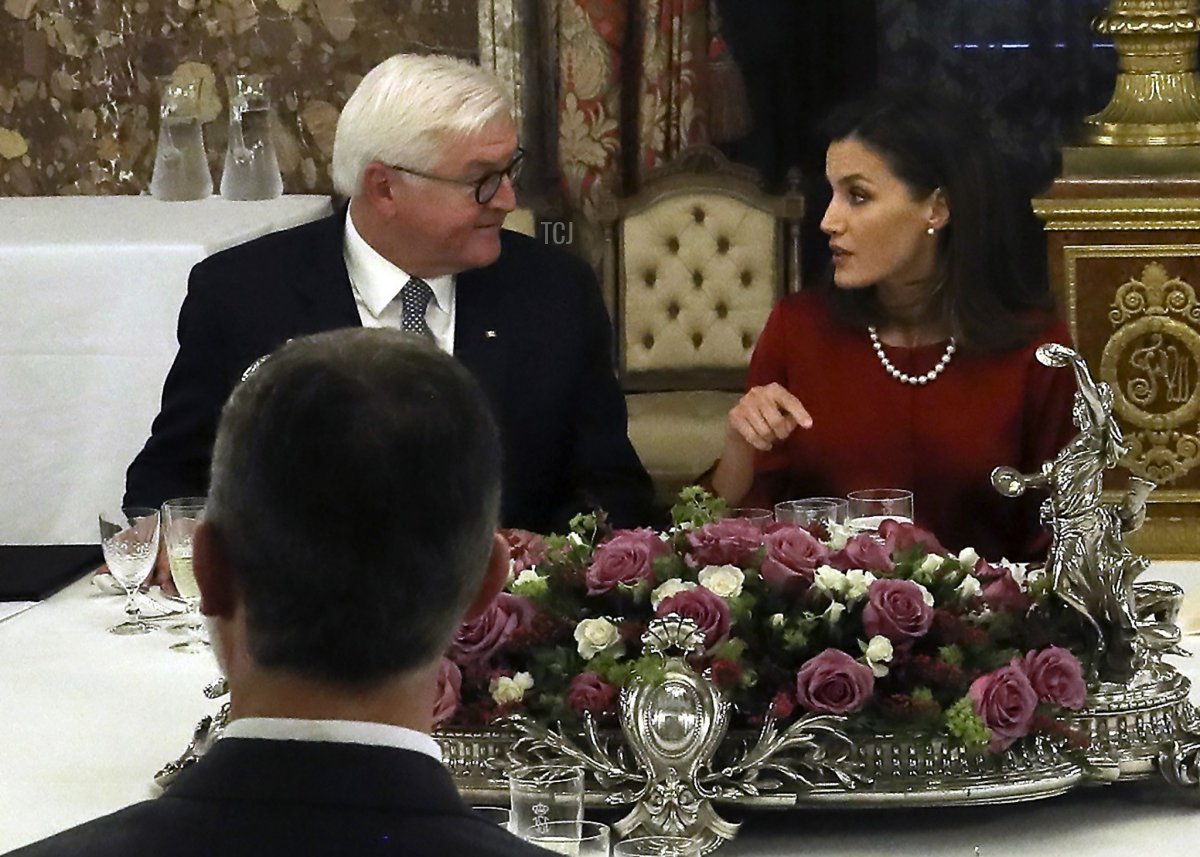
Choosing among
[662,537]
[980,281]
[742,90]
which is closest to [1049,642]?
[662,537]

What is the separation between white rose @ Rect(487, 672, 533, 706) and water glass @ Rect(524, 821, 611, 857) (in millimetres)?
224

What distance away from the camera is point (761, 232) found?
5.23 m

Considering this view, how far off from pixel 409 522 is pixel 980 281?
7.40ft

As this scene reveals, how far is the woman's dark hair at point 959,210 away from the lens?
320 cm

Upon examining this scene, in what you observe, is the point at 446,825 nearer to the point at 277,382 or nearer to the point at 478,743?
the point at 277,382

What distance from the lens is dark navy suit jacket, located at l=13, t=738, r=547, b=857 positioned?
3.34 ft

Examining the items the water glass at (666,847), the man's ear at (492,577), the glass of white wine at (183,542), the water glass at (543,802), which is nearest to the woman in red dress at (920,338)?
the glass of white wine at (183,542)

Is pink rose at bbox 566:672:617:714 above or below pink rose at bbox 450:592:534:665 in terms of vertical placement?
below

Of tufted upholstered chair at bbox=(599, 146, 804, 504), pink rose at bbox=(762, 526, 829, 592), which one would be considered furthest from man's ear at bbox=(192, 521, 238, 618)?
tufted upholstered chair at bbox=(599, 146, 804, 504)

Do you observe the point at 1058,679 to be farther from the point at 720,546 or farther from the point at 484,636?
the point at 484,636

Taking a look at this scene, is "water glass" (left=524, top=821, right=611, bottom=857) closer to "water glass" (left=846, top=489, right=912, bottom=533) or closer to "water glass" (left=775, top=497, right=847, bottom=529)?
"water glass" (left=775, top=497, right=847, bottom=529)

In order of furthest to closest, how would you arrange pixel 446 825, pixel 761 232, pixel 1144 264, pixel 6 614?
pixel 761 232
pixel 1144 264
pixel 6 614
pixel 446 825

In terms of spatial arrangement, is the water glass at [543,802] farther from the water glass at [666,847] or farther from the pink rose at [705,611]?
the pink rose at [705,611]

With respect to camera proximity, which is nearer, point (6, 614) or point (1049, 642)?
point (1049, 642)
